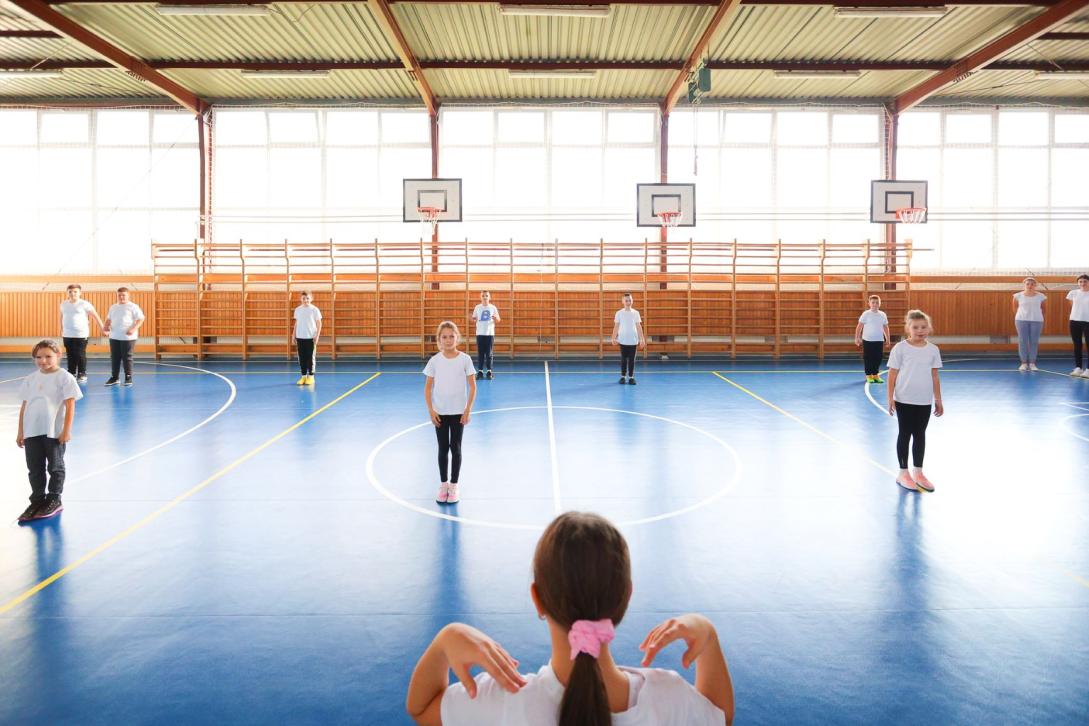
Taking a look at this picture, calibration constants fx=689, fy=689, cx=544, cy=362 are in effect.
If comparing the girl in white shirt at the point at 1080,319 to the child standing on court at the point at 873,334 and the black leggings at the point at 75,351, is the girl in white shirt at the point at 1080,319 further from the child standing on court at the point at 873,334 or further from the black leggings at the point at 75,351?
the black leggings at the point at 75,351

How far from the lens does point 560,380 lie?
48.5ft

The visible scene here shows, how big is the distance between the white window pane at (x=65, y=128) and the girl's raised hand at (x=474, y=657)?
77.4 ft

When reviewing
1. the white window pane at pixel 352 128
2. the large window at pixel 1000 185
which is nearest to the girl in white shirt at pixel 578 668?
the white window pane at pixel 352 128

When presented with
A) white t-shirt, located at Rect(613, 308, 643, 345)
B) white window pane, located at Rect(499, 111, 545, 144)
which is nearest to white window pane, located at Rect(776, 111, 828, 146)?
white window pane, located at Rect(499, 111, 545, 144)

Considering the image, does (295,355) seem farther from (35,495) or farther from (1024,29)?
(1024,29)

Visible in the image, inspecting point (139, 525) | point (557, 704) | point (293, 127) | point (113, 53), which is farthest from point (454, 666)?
point (293, 127)

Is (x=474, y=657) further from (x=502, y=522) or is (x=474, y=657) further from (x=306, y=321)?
(x=306, y=321)

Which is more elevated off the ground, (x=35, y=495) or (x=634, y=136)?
(x=634, y=136)

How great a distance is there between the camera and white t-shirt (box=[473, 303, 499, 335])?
14812 millimetres

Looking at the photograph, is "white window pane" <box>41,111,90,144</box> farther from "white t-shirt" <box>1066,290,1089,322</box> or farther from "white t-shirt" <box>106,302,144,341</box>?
"white t-shirt" <box>1066,290,1089,322</box>

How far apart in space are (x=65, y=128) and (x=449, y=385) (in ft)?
65.8

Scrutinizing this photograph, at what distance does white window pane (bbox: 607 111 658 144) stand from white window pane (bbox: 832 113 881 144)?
540 cm

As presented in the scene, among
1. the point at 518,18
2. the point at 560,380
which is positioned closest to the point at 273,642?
the point at 560,380

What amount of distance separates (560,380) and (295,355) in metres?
8.28
